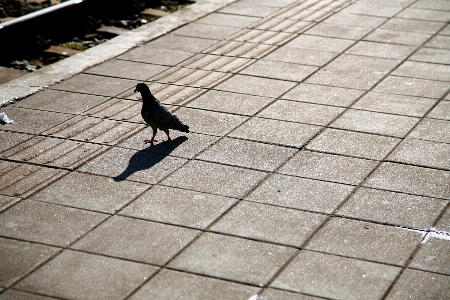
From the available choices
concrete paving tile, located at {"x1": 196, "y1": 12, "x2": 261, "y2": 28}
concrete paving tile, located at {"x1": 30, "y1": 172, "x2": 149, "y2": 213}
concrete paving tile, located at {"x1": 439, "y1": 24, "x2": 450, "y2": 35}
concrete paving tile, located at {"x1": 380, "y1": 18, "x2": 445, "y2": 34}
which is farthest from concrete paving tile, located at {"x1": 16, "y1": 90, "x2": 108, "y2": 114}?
concrete paving tile, located at {"x1": 439, "y1": 24, "x2": 450, "y2": 35}

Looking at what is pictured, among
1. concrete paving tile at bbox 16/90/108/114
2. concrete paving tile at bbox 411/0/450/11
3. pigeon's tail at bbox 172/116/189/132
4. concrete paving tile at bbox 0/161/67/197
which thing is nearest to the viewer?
concrete paving tile at bbox 0/161/67/197

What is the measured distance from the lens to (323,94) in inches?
348

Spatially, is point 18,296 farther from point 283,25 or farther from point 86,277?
point 283,25

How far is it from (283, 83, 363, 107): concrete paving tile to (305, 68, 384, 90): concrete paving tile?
0.16 m

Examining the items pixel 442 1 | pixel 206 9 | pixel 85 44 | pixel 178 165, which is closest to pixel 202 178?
pixel 178 165

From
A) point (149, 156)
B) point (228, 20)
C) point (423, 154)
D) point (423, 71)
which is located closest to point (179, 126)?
point (149, 156)

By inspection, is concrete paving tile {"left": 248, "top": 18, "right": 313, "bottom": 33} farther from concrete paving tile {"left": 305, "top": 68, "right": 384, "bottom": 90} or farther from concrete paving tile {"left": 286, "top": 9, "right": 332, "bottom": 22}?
concrete paving tile {"left": 305, "top": 68, "right": 384, "bottom": 90}

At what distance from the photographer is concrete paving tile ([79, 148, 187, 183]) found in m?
6.85

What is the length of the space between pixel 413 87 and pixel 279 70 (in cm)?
179

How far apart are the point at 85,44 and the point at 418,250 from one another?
23.6 ft

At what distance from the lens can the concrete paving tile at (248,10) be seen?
482 inches

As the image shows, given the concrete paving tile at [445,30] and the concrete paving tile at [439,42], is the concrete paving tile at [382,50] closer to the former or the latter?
the concrete paving tile at [439,42]

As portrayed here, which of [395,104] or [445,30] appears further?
[445,30]

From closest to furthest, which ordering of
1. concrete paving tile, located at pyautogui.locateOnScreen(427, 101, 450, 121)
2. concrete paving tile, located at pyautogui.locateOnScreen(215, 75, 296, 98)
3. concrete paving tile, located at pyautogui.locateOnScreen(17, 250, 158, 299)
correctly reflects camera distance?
concrete paving tile, located at pyautogui.locateOnScreen(17, 250, 158, 299)
concrete paving tile, located at pyautogui.locateOnScreen(427, 101, 450, 121)
concrete paving tile, located at pyautogui.locateOnScreen(215, 75, 296, 98)
